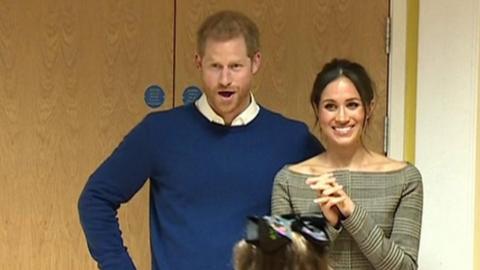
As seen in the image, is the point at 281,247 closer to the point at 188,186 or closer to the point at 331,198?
the point at 331,198

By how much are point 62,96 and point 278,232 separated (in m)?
1.54

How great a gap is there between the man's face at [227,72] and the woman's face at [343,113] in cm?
20

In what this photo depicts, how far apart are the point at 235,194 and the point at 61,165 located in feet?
3.07

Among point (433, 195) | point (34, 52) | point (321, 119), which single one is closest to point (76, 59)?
point (34, 52)

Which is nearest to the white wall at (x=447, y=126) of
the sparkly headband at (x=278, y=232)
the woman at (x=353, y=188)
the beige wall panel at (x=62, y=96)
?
the woman at (x=353, y=188)

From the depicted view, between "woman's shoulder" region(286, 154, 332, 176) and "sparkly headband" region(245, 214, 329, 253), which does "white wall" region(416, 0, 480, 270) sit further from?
"sparkly headband" region(245, 214, 329, 253)

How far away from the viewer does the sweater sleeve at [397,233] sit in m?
1.65

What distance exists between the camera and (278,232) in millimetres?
1190

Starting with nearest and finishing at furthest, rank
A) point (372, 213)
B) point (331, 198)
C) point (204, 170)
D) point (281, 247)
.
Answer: point (281, 247)
point (331, 198)
point (372, 213)
point (204, 170)

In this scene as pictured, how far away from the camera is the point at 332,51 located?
2604 millimetres

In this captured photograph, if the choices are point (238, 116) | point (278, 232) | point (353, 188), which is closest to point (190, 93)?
point (238, 116)

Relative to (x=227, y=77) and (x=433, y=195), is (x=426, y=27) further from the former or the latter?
(x=227, y=77)

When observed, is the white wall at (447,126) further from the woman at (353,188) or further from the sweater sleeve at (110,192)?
the sweater sleeve at (110,192)

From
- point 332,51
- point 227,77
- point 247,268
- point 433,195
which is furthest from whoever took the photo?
point 332,51
